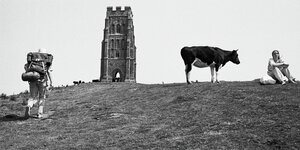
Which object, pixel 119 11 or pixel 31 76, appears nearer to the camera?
pixel 31 76

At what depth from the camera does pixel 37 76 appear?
1396 cm

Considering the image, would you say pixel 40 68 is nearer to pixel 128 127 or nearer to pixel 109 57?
pixel 128 127

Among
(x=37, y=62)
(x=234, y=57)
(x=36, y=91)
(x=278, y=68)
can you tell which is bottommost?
(x=36, y=91)

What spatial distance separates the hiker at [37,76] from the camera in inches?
554

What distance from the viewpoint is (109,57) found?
303ft

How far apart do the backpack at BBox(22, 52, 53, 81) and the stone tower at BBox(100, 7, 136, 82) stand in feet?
241

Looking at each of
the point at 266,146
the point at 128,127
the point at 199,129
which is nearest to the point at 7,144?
the point at 128,127

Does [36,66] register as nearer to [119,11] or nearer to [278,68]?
[278,68]

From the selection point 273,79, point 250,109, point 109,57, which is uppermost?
point 109,57

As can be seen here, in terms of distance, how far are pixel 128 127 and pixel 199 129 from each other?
2.85 meters

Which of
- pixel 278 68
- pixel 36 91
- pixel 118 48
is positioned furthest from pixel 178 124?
pixel 118 48

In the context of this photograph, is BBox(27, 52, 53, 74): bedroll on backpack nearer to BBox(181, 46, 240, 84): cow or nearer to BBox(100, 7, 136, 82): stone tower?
BBox(181, 46, 240, 84): cow

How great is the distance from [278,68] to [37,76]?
496 inches

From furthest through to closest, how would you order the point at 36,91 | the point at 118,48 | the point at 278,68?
the point at 118,48, the point at 278,68, the point at 36,91
